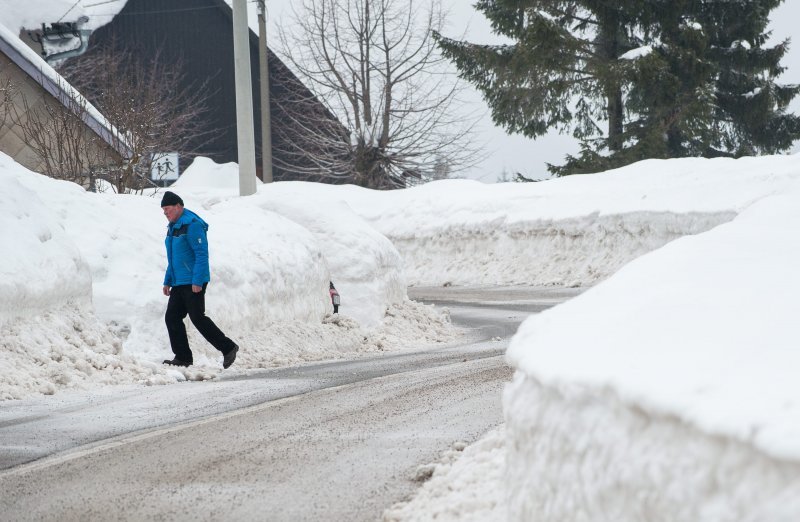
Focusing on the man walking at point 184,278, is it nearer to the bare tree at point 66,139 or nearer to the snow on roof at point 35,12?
the bare tree at point 66,139

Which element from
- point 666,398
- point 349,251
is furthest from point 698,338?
point 349,251

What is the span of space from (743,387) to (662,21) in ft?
107

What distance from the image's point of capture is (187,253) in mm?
10758

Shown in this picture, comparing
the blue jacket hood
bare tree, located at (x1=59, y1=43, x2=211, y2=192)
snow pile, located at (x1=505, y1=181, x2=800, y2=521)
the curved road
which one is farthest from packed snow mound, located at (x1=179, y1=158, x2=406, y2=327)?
bare tree, located at (x1=59, y1=43, x2=211, y2=192)

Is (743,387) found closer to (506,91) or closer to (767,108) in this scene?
(506,91)

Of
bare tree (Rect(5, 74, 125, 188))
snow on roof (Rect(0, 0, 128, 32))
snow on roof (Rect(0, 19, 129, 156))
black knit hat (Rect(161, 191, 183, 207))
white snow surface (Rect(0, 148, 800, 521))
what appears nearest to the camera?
white snow surface (Rect(0, 148, 800, 521))

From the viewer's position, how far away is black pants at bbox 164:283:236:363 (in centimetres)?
1064

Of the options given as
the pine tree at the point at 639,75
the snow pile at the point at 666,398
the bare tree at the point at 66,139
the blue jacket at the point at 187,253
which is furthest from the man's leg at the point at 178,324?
the pine tree at the point at 639,75

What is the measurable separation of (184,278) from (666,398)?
8425 millimetres

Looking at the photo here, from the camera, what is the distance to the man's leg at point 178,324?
10.6 meters

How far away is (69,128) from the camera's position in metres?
17.6

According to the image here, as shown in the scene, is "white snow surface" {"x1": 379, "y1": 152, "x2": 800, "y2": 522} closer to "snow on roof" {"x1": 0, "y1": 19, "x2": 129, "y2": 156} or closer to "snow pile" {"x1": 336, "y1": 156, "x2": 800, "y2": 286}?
"snow on roof" {"x1": 0, "y1": 19, "x2": 129, "y2": 156}

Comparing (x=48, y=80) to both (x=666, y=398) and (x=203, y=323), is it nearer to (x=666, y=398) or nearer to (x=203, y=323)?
(x=203, y=323)

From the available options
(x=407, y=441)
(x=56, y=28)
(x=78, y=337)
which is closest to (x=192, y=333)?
(x=78, y=337)
